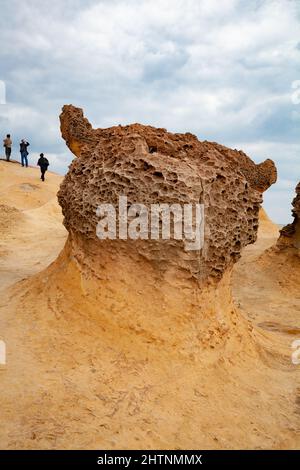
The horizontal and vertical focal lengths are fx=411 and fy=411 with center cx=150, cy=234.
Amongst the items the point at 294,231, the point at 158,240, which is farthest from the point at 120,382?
the point at 294,231

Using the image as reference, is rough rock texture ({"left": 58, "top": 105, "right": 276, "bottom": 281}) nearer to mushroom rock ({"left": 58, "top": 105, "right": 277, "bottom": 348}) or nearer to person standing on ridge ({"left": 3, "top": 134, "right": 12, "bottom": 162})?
mushroom rock ({"left": 58, "top": 105, "right": 277, "bottom": 348})

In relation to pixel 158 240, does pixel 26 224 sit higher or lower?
lower

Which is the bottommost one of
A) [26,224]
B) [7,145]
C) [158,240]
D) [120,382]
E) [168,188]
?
[120,382]

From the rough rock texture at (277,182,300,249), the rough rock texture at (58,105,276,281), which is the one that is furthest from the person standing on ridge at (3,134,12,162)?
the rough rock texture at (58,105,276,281)

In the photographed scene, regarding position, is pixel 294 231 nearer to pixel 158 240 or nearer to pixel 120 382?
pixel 158 240

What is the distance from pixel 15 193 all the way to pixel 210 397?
11.5 metres

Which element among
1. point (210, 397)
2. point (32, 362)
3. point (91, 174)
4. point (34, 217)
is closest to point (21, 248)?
point (34, 217)

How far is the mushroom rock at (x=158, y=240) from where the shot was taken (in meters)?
3.51

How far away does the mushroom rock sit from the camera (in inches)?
138

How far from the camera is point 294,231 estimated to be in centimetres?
815

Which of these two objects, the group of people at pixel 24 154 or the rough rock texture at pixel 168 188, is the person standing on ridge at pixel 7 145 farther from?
the rough rock texture at pixel 168 188

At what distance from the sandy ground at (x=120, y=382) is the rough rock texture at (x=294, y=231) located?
366 centimetres

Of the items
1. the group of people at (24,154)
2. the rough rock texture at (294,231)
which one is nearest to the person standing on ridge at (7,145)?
the group of people at (24,154)

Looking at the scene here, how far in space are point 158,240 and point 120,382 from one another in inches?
46.6
